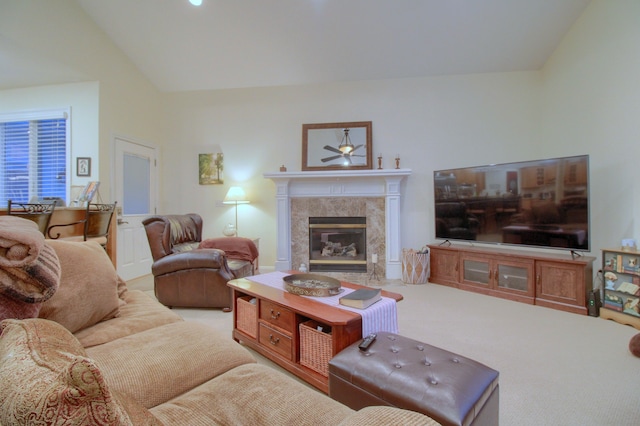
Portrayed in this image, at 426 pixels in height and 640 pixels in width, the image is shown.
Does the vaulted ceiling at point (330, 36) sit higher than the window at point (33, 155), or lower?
higher

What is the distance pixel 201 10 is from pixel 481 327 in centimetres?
480

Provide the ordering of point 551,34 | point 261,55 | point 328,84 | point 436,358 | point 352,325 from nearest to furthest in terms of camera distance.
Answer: point 436,358 < point 352,325 < point 551,34 < point 261,55 < point 328,84

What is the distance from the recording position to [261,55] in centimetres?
427

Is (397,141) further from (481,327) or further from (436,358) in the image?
(436,358)

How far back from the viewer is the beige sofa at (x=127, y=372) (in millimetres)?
416

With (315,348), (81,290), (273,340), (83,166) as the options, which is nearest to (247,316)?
(273,340)

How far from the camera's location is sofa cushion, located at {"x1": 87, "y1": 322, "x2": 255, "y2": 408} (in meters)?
1.02

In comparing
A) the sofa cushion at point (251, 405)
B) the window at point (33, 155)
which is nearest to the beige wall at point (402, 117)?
the window at point (33, 155)

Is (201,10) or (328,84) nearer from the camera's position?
(201,10)

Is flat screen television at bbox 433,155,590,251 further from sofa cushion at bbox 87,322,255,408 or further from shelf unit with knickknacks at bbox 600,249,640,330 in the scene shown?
sofa cushion at bbox 87,322,255,408

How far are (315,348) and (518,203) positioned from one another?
3.04 meters

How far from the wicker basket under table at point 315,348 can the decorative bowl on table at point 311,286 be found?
0.20 meters

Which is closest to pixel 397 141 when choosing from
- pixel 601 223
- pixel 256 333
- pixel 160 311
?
pixel 601 223

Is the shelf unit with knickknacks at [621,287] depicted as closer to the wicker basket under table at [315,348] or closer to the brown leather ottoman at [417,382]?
the brown leather ottoman at [417,382]
